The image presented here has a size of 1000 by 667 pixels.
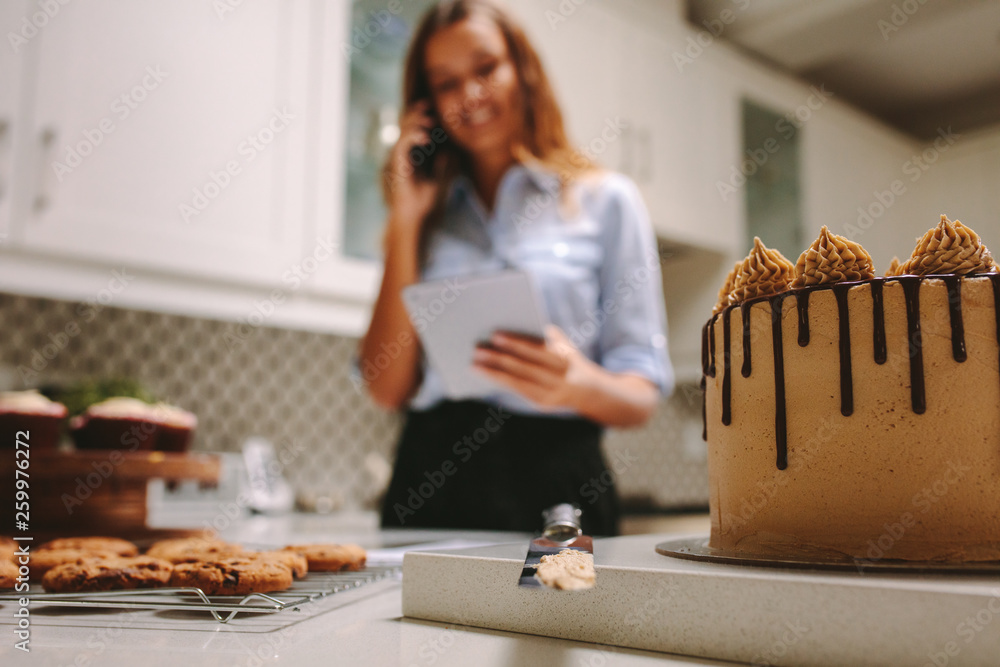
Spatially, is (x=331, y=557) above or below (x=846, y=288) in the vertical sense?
below

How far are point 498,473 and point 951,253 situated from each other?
2.86ft

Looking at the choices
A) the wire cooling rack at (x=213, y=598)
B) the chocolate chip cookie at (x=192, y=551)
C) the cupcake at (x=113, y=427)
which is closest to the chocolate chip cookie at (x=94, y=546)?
the chocolate chip cookie at (x=192, y=551)

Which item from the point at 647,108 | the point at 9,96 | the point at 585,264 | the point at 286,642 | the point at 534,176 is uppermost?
the point at 647,108

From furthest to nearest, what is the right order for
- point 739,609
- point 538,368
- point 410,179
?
point 410,179
point 538,368
point 739,609

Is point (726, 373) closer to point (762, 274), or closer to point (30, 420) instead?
point (762, 274)

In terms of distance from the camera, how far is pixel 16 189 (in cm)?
145

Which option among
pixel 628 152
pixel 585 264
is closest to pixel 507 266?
pixel 585 264

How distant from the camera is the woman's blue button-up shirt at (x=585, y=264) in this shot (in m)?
1.33

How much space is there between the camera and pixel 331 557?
654 mm

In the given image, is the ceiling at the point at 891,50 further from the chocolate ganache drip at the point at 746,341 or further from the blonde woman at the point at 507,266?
the chocolate ganache drip at the point at 746,341

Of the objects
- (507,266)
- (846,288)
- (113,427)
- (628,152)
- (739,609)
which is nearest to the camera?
(739,609)

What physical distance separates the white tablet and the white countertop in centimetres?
53

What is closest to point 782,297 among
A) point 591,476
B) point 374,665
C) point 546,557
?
point 546,557

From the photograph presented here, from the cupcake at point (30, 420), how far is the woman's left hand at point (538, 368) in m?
0.59
